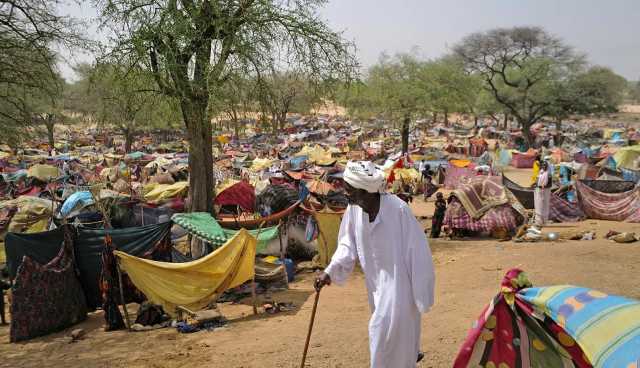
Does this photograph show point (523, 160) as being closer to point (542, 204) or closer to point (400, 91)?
point (400, 91)

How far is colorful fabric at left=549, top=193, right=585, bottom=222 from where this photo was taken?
12.4m

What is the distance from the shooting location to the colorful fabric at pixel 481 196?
11109 millimetres

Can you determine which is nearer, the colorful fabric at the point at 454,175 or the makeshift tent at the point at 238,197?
the makeshift tent at the point at 238,197

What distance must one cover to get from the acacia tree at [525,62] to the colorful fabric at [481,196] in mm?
26490

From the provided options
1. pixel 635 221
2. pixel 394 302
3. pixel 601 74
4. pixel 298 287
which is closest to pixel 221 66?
pixel 298 287

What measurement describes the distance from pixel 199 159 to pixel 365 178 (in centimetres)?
784

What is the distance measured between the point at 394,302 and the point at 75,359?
4350 millimetres

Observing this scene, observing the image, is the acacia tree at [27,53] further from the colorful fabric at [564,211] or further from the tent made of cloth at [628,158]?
the tent made of cloth at [628,158]

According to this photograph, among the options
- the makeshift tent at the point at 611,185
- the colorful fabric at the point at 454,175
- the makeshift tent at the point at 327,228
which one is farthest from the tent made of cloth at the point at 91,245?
the colorful fabric at the point at 454,175

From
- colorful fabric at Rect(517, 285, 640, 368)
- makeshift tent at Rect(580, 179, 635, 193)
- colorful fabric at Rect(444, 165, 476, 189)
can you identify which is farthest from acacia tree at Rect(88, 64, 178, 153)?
colorful fabric at Rect(444, 165, 476, 189)

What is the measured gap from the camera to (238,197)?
14.5 m

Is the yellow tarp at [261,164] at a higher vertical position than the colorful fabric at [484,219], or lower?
higher

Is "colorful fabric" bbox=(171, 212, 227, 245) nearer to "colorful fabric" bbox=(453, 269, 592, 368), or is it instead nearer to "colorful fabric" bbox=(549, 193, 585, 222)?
"colorful fabric" bbox=(453, 269, 592, 368)

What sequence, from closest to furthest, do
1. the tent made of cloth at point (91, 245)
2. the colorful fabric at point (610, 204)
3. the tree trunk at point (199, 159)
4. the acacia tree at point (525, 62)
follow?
the tent made of cloth at point (91, 245)
the tree trunk at point (199, 159)
the colorful fabric at point (610, 204)
the acacia tree at point (525, 62)
